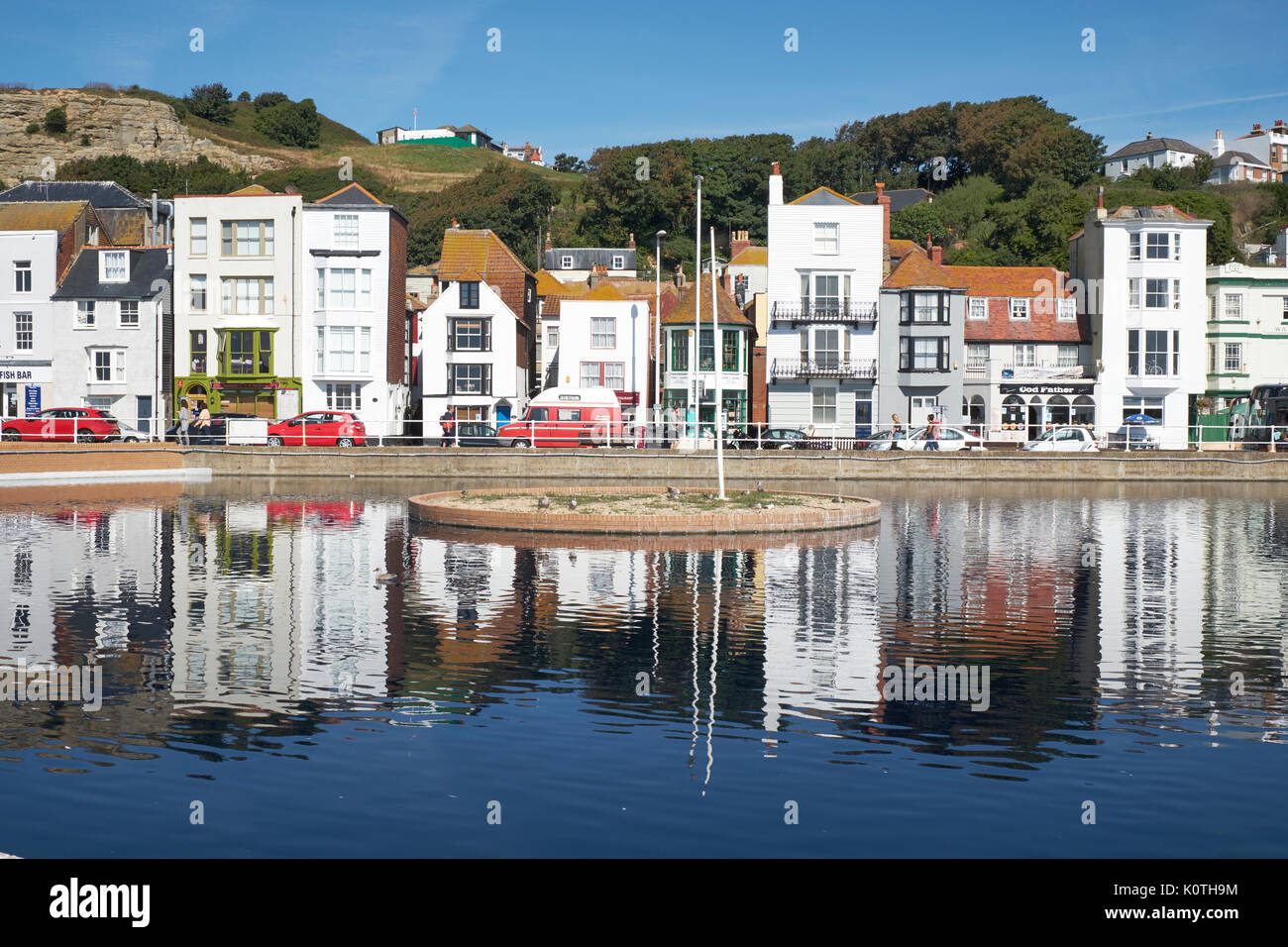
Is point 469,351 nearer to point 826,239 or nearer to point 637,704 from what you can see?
point 826,239

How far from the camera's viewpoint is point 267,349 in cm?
7431

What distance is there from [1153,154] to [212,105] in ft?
432

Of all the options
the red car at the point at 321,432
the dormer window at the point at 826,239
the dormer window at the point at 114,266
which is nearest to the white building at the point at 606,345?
the dormer window at the point at 826,239

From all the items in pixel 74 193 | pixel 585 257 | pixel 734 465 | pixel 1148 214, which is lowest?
pixel 734 465

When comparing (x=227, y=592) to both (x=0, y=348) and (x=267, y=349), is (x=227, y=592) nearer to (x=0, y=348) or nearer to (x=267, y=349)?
(x=267, y=349)

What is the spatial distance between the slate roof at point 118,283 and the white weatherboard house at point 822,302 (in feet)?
119

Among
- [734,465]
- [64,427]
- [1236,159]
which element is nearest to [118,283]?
[64,427]

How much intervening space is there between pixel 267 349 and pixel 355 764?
6570 centimetres

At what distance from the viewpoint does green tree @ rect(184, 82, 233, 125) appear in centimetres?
18312

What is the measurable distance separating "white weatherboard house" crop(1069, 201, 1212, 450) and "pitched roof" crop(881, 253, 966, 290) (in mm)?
9634

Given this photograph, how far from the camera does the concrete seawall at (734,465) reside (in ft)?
176

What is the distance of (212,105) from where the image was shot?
183500mm

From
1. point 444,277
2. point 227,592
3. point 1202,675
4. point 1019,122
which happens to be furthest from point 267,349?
point 1019,122
